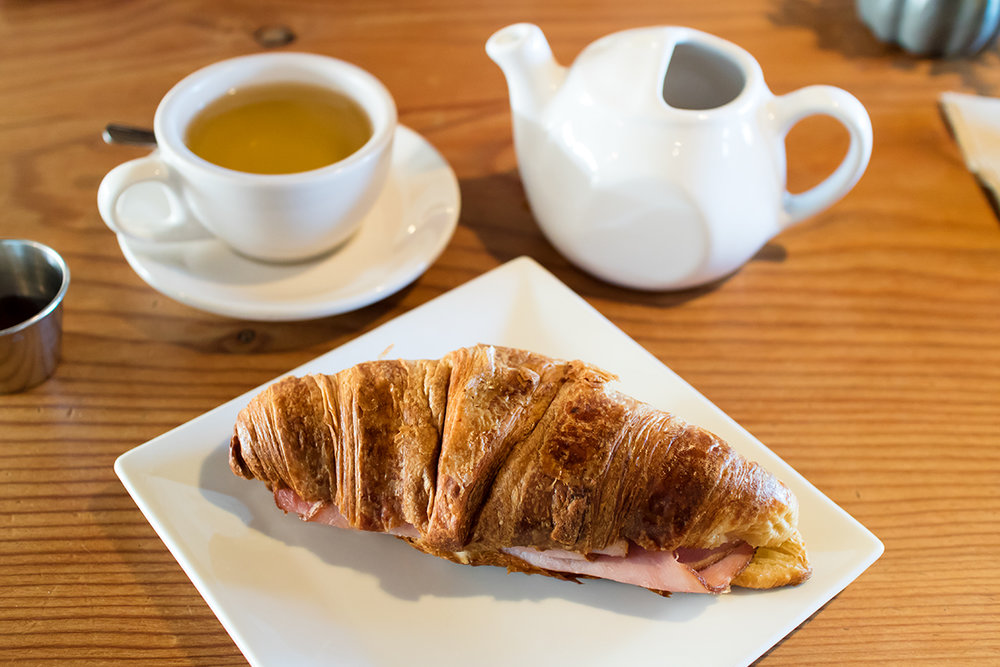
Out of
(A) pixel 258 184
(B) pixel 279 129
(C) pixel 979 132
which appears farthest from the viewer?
(C) pixel 979 132

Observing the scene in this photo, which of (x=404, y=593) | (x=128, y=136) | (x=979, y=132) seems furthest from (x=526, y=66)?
(x=979, y=132)

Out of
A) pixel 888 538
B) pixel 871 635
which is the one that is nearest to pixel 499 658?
pixel 871 635

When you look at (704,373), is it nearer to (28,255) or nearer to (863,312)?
(863,312)

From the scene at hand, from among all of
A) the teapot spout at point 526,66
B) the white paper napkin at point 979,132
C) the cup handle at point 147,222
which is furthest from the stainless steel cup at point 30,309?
the white paper napkin at point 979,132

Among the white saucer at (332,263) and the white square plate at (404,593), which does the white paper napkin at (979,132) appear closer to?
the white square plate at (404,593)

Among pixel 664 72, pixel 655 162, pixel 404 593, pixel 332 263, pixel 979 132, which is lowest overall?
pixel 404 593

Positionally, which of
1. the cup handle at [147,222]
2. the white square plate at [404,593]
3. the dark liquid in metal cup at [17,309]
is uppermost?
the cup handle at [147,222]

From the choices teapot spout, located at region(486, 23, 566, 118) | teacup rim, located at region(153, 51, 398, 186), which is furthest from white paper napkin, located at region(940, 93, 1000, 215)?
teacup rim, located at region(153, 51, 398, 186)

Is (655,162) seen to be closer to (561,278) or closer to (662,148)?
(662,148)
